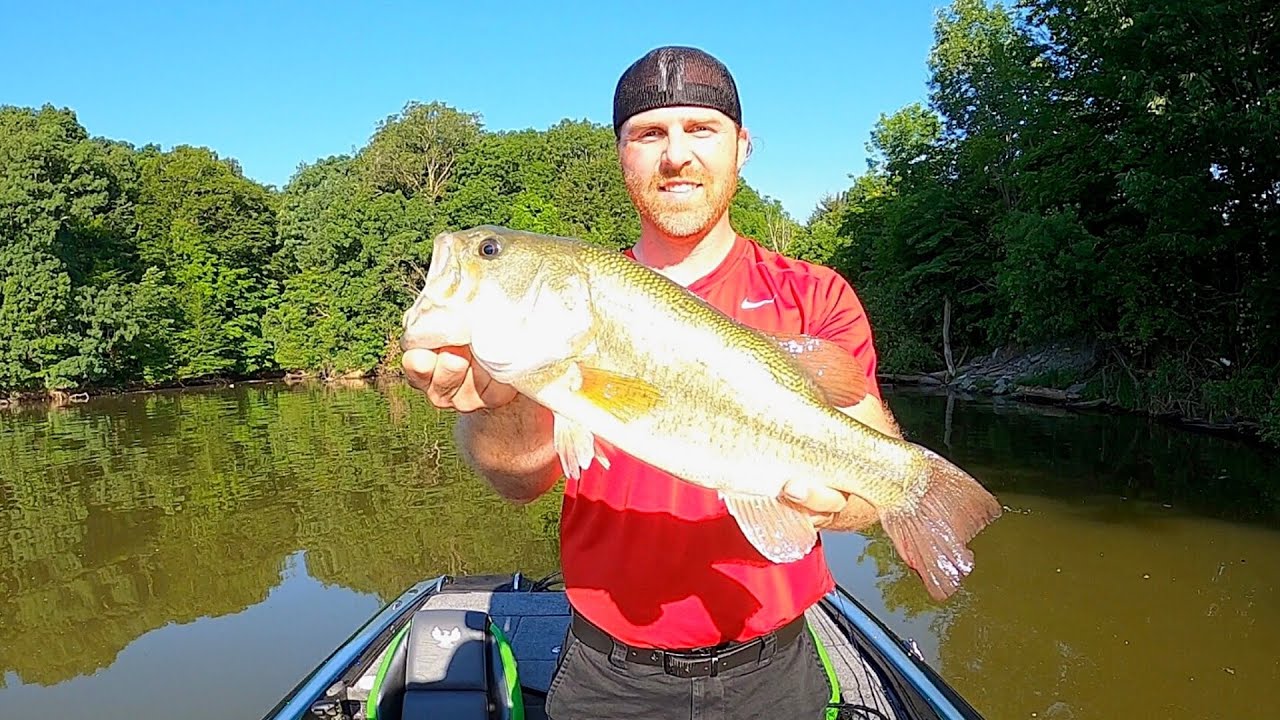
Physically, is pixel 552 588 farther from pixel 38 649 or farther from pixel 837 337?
pixel 38 649

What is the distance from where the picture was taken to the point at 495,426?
284 centimetres

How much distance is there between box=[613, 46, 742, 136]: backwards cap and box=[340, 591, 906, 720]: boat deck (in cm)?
338

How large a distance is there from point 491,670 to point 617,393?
2.74 m

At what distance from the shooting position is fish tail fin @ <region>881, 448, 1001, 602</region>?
254cm

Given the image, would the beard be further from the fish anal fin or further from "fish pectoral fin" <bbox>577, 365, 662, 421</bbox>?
"fish pectoral fin" <bbox>577, 365, 662, 421</bbox>

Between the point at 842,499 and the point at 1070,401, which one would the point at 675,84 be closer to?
the point at 842,499

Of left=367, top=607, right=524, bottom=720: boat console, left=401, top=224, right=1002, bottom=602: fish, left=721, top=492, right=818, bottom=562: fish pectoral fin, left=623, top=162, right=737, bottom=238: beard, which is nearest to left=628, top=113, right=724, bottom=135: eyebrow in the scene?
left=623, top=162, right=737, bottom=238: beard

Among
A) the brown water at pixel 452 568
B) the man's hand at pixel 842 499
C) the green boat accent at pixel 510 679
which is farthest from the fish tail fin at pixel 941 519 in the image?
the brown water at pixel 452 568

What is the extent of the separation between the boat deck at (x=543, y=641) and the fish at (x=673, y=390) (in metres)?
2.54

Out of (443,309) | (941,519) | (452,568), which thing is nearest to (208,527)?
(452,568)

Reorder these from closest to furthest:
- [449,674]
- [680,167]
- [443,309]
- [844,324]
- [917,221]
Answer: [443,309] < [680,167] < [844,324] < [449,674] < [917,221]

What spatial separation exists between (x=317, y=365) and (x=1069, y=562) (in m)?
48.6

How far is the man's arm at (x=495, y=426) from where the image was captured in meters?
2.55

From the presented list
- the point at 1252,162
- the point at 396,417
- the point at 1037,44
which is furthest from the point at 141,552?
the point at 1037,44
